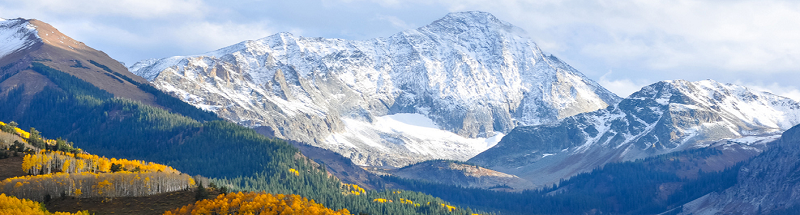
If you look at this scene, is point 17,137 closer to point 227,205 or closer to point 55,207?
point 55,207

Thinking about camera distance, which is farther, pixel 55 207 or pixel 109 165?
pixel 109 165

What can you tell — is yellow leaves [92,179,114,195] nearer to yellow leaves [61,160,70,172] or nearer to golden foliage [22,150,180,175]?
golden foliage [22,150,180,175]

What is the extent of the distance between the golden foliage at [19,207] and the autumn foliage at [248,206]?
783 inches

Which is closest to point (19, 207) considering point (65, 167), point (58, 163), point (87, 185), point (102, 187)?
point (87, 185)

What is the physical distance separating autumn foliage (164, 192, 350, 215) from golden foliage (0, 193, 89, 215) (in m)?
19.9

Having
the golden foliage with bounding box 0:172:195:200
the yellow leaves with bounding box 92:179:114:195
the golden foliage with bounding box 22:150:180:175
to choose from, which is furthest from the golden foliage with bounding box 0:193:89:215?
the golden foliage with bounding box 22:150:180:175

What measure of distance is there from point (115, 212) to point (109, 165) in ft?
169

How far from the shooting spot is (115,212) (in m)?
142

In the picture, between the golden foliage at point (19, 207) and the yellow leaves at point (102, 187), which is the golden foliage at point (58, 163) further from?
the golden foliage at point (19, 207)

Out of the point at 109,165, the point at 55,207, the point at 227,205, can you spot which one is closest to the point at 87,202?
the point at 55,207

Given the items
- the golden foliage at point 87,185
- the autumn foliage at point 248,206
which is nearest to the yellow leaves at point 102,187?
the golden foliage at point 87,185

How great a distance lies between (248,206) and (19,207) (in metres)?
41.5

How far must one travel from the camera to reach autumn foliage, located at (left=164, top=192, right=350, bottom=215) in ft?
477

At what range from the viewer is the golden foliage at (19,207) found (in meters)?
126
